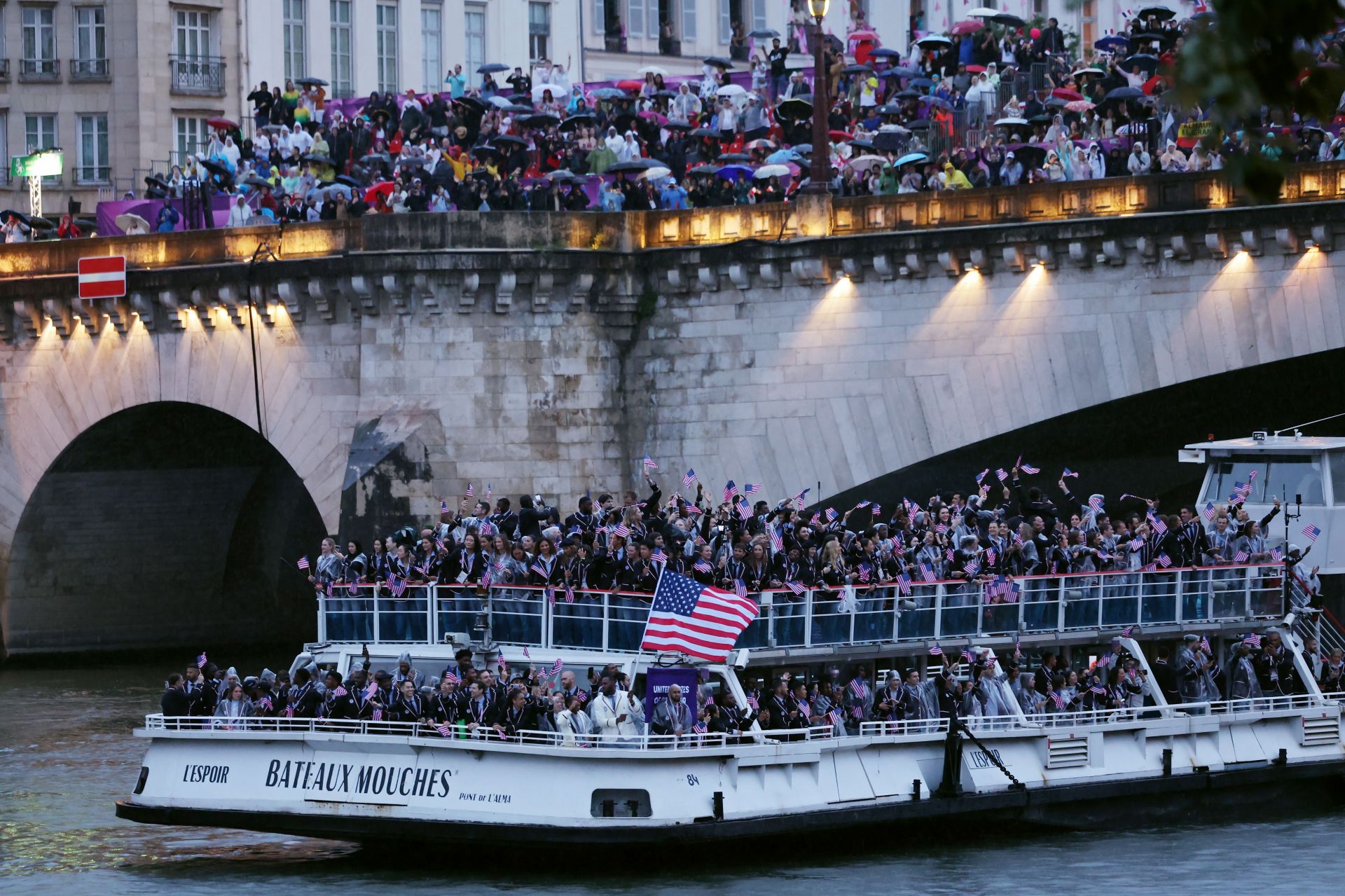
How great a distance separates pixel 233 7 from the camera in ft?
203

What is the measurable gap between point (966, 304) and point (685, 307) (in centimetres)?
510

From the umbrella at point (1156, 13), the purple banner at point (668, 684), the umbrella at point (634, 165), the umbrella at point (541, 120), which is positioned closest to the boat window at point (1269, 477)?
the purple banner at point (668, 684)

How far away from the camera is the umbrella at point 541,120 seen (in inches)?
1836

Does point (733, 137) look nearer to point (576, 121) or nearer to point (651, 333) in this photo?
point (576, 121)

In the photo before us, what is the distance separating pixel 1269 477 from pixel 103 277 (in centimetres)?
2303

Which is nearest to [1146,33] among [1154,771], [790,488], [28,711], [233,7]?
[790,488]

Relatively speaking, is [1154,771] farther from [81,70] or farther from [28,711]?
[81,70]

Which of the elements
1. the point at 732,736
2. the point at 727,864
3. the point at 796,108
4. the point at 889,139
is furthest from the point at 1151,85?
the point at 727,864

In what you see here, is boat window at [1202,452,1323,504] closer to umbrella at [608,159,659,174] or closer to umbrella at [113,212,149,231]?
umbrella at [608,159,659,174]

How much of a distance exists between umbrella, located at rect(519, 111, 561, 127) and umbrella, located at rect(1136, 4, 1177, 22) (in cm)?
1092

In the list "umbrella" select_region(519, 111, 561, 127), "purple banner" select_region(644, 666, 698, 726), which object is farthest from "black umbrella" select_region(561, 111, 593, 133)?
"purple banner" select_region(644, 666, 698, 726)

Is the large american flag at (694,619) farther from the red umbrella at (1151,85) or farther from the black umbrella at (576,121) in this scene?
the black umbrella at (576,121)

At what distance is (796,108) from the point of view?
45094mm

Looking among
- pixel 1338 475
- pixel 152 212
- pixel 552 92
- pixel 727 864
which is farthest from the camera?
pixel 552 92
